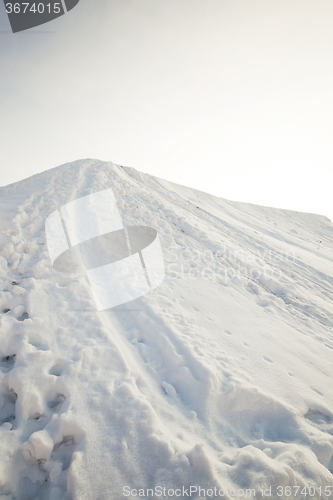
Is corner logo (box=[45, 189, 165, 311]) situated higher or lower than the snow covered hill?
higher

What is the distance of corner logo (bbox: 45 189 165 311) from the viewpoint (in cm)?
414

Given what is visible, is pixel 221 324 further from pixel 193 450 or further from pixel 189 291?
pixel 193 450

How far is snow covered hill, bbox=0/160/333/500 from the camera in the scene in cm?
187

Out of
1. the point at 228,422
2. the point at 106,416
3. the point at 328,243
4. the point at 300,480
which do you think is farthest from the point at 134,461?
the point at 328,243

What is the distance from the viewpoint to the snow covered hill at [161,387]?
1.87 metres

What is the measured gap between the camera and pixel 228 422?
98.2 inches

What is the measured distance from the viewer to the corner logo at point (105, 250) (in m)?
4.14

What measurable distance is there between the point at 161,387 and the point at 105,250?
10.7 feet

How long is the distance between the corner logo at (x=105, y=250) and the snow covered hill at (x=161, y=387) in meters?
0.21

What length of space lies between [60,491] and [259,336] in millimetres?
3143

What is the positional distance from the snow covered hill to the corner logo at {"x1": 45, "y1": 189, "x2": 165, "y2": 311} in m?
0.21

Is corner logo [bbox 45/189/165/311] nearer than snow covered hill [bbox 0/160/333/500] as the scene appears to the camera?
No

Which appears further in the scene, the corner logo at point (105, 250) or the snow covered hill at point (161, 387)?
the corner logo at point (105, 250)

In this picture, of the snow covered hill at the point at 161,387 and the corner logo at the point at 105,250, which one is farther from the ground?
the corner logo at the point at 105,250
